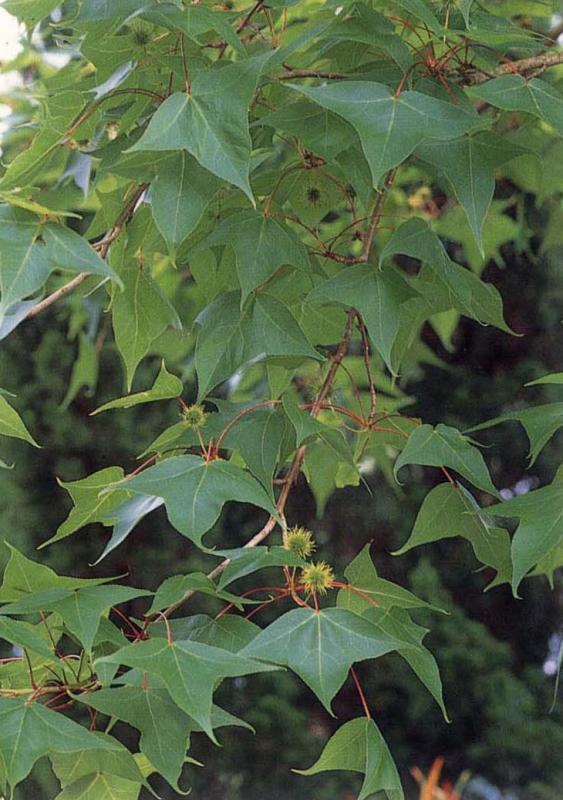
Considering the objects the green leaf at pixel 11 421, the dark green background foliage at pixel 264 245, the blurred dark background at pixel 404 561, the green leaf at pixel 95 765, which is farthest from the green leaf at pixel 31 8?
the blurred dark background at pixel 404 561

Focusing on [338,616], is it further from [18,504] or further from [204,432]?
[18,504]

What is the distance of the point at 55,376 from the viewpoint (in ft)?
7.10

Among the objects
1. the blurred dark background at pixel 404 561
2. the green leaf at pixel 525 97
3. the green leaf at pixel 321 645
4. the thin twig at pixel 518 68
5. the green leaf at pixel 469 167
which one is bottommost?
the blurred dark background at pixel 404 561

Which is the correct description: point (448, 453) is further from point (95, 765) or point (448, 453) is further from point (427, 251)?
point (95, 765)

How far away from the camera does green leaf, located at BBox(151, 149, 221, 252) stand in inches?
24.0

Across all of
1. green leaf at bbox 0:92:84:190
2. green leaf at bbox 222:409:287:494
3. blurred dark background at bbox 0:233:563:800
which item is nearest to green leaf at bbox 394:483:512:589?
green leaf at bbox 222:409:287:494

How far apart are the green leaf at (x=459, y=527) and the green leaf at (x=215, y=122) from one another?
252 mm

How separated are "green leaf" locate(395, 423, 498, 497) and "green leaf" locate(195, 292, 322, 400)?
0.30 feet

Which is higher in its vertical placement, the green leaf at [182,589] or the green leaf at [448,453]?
the green leaf at [448,453]

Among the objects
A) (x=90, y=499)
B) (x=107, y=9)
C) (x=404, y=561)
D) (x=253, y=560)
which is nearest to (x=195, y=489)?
(x=253, y=560)

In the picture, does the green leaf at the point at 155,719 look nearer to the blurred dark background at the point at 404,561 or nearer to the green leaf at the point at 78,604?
the green leaf at the point at 78,604

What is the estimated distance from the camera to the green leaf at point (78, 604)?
0.58 meters

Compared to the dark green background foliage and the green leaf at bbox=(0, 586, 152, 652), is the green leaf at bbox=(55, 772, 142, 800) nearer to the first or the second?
the dark green background foliage

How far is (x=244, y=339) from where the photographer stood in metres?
0.69
